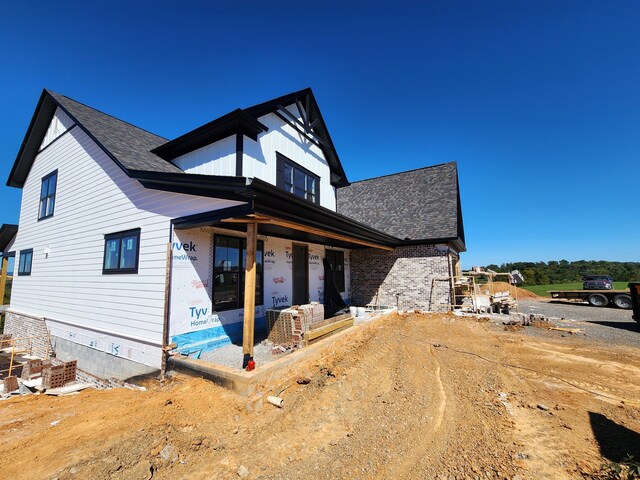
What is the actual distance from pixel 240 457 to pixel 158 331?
376 cm

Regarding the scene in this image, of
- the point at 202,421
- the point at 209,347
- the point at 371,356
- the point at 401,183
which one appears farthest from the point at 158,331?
the point at 401,183

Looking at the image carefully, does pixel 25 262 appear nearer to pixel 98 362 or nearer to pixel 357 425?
pixel 98 362

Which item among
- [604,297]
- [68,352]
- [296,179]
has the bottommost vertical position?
[68,352]

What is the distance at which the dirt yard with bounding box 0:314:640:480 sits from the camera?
10.1 feet

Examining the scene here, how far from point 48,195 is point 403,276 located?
51.0ft

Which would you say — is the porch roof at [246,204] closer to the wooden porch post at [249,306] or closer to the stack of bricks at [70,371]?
the wooden porch post at [249,306]

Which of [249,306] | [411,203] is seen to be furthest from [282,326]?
[411,203]

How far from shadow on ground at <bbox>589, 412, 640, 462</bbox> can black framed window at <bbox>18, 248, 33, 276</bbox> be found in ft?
57.1

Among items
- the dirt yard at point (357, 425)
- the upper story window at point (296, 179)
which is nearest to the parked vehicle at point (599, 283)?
the dirt yard at point (357, 425)

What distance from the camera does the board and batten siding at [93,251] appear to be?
20.5ft

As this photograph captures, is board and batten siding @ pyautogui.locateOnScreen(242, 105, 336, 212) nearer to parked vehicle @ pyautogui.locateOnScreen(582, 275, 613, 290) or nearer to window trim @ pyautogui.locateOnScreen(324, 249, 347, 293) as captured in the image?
window trim @ pyautogui.locateOnScreen(324, 249, 347, 293)

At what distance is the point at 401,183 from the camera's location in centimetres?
1855

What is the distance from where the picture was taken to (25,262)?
39.4 ft

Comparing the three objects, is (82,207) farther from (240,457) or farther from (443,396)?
(443,396)
